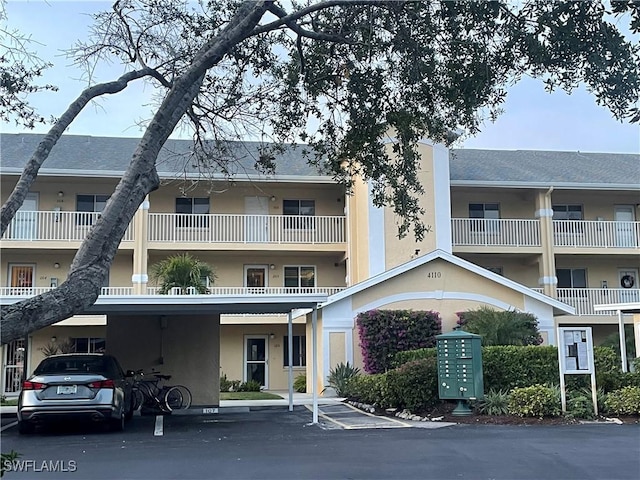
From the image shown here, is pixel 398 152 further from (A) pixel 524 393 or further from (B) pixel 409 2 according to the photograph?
(A) pixel 524 393

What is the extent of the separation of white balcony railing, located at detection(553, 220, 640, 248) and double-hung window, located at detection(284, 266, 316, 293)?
922 cm

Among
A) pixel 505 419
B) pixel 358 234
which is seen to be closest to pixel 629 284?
pixel 358 234

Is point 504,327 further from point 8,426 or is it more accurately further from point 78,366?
point 8,426

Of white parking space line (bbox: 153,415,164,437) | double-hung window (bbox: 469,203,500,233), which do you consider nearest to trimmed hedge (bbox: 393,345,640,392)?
white parking space line (bbox: 153,415,164,437)

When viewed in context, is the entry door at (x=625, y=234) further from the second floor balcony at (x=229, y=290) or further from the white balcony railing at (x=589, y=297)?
the second floor balcony at (x=229, y=290)

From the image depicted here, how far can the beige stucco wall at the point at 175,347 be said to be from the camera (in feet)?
57.4

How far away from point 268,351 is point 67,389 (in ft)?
49.3

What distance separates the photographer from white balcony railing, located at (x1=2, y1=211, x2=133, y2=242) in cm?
2456

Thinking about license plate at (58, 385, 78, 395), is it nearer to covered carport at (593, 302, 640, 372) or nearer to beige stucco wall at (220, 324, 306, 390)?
beige stucco wall at (220, 324, 306, 390)

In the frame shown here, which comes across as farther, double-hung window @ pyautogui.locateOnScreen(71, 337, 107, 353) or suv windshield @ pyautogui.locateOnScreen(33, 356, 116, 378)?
double-hung window @ pyautogui.locateOnScreen(71, 337, 107, 353)

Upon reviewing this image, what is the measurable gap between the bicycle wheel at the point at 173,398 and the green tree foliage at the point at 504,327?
26.5 ft

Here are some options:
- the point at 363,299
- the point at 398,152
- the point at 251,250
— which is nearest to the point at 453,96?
the point at 398,152

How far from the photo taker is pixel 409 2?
980 cm

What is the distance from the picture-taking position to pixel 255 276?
27.2 metres
